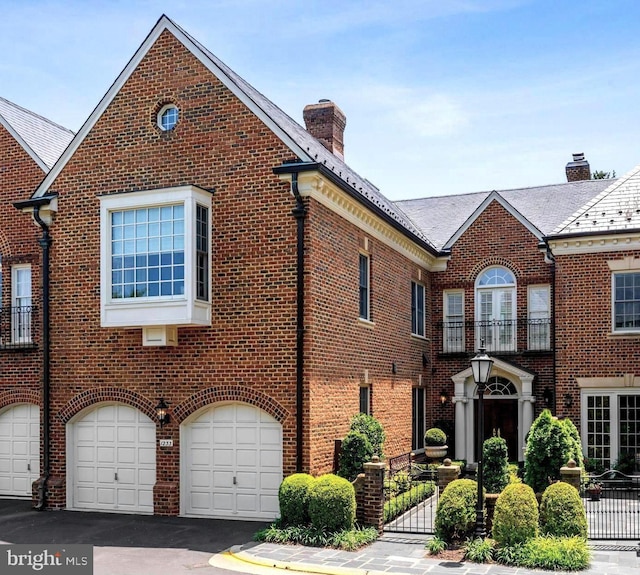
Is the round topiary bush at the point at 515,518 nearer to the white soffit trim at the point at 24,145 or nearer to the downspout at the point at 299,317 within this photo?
the downspout at the point at 299,317

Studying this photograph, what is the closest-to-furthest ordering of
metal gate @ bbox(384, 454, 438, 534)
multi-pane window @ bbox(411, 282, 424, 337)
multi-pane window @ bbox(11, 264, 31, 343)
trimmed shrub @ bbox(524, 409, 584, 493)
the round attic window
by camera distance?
metal gate @ bbox(384, 454, 438, 534)
the round attic window
trimmed shrub @ bbox(524, 409, 584, 493)
multi-pane window @ bbox(11, 264, 31, 343)
multi-pane window @ bbox(411, 282, 424, 337)

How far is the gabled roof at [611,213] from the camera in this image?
2126cm

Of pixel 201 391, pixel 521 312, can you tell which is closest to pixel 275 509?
pixel 201 391

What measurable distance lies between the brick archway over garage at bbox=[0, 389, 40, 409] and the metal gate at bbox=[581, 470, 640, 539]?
12.3 m

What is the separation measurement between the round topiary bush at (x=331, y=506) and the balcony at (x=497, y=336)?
11.4 metres

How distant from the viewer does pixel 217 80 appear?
1719cm

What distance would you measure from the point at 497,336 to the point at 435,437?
3862 millimetres

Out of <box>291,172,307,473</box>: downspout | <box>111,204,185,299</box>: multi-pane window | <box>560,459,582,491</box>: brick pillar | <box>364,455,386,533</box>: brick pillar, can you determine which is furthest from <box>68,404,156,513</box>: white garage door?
<box>560,459,582,491</box>: brick pillar

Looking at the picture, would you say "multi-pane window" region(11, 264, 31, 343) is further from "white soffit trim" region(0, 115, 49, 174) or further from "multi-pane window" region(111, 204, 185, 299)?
"multi-pane window" region(111, 204, 185, 299)

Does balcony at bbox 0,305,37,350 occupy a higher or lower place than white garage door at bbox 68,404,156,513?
higher

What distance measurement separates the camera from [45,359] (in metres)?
18.2

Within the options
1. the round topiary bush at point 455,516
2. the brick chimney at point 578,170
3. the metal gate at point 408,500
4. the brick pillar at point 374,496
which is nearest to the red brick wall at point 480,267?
the metal gate at point 408,500

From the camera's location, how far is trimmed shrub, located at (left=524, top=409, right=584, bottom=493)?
1838 cm

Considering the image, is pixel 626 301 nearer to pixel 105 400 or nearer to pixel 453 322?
pixel 453 322
